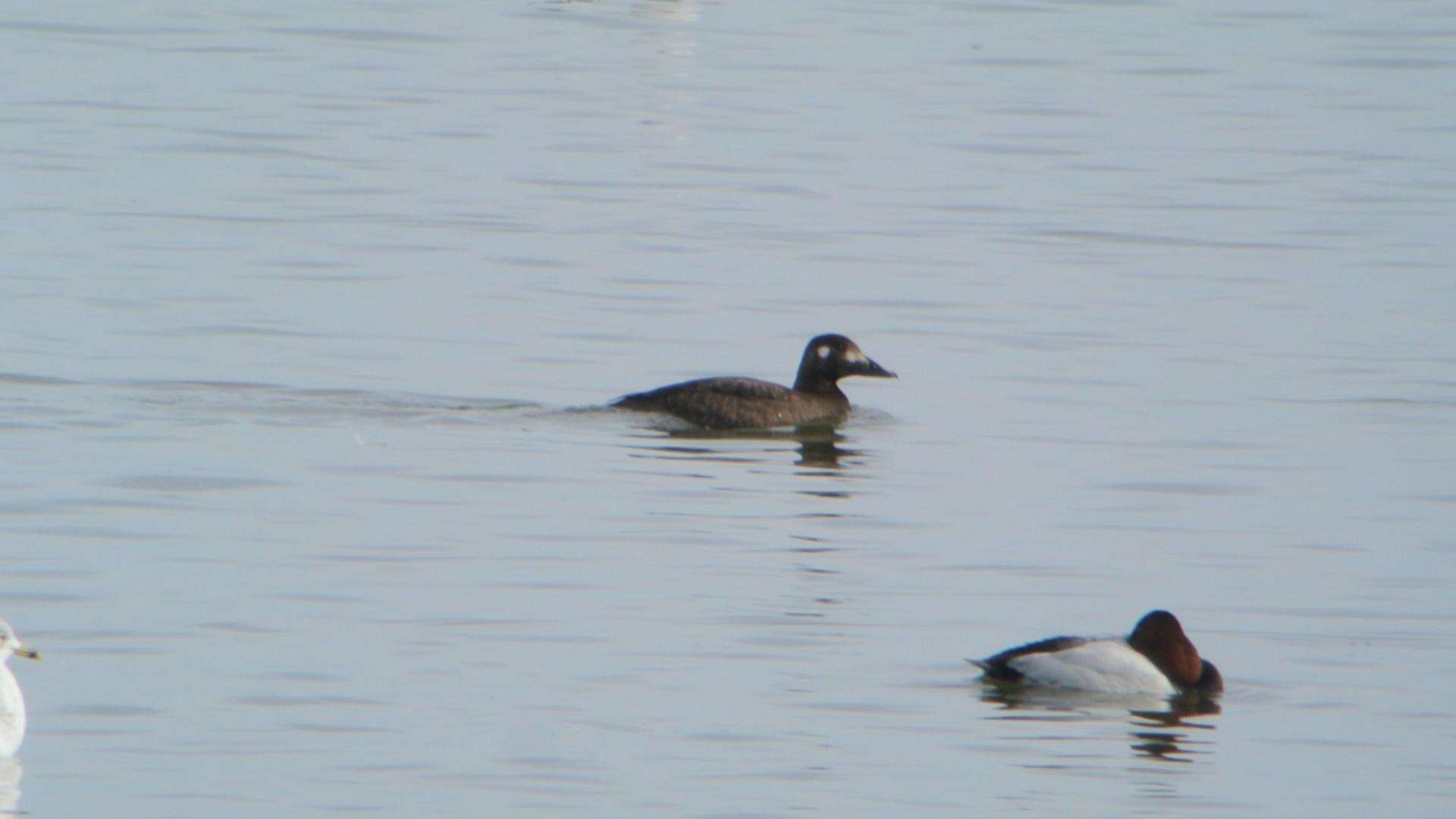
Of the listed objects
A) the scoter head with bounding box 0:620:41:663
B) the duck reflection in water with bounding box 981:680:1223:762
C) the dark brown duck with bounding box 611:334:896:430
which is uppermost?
the dark brown duck with bounding box 611:334:896:430

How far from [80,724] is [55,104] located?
18.9 m

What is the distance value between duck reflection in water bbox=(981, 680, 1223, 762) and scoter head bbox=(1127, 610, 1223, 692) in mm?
52

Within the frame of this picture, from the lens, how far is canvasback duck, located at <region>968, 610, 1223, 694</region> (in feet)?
34.0

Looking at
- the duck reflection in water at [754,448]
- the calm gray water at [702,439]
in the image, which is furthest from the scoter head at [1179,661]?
the duck reflection in water at [754,448]

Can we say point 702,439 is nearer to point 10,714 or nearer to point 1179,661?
point 1179,661

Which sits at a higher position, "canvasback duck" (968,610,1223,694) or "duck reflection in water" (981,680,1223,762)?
"canvasback duck" (968,610,1223,694)

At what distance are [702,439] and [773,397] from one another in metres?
0.66

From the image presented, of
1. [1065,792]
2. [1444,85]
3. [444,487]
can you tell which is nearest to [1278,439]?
[444,487]

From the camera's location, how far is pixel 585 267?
20391 millimetres

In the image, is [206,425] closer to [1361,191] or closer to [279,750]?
→ [279,750]

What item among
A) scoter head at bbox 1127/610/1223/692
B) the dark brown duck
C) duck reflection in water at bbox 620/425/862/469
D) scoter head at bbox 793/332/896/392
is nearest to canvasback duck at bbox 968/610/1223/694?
scoter head at bbox 1127/610/1223/692

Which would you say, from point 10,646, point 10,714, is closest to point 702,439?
point 10,646

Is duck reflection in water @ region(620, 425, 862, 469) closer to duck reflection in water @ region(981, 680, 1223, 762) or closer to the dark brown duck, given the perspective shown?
the dark brown duck

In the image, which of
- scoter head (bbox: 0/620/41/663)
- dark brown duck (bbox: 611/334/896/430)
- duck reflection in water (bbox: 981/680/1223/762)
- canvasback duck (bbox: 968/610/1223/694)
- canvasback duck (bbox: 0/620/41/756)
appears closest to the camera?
canvasback duck (bbox: 0/620/41/756)
